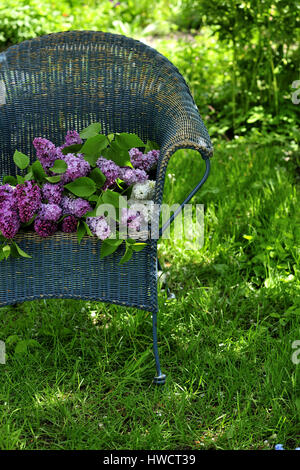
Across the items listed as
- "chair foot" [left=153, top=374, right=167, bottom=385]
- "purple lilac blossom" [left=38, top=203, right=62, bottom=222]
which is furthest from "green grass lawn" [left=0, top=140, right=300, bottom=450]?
"purple lilac blossom" [left=38, top=203, right=62, bottom=222]

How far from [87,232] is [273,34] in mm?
2115

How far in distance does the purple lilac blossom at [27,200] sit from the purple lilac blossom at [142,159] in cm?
36

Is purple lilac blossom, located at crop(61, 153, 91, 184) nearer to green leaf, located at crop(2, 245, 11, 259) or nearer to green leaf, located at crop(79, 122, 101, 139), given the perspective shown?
green leaf, located at crop(79, 122, 101, 139)

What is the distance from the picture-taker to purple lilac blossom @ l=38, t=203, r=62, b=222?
65.3 inches

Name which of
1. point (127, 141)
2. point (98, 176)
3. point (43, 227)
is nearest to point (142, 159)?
point (127, 141)

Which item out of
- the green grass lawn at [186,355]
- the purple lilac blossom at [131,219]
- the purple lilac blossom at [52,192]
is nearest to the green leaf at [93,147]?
the purple lilac blossom at [52,192]

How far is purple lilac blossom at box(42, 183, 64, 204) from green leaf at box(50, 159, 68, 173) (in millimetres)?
53

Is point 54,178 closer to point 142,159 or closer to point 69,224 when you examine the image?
point 69,224

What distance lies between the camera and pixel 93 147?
1763 millimetres

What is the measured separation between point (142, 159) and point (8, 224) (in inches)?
20.6

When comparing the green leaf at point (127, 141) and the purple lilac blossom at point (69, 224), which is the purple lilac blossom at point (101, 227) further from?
the green leaf at point (127, 141)

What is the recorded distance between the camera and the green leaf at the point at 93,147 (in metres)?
1.75
